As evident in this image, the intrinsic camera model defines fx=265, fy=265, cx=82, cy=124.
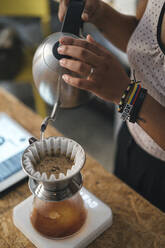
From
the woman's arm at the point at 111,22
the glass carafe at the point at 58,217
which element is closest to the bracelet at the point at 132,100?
the glass carafe at the point at 58,217

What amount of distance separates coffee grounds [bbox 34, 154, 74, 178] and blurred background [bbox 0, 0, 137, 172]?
914mm

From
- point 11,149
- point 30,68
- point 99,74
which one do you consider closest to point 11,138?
point 11,149

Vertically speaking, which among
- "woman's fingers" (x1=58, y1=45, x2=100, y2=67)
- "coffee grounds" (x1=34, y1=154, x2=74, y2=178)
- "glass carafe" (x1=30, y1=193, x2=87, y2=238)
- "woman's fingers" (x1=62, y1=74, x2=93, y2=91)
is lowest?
"glass carafe" (x1=30, y1=193, x2=87, y2=238)

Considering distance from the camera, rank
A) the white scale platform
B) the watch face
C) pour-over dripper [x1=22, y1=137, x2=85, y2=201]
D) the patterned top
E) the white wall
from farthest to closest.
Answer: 1. the white wall
2. the watch face
3. the patterned top
4. the white scale platform
5. pour-over dripper [x1=22, y1=137, x2=85, y2=201]

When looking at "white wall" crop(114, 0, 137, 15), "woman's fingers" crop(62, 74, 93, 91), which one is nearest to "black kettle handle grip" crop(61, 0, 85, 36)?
"woman's fingers" crop(62, 74, 93, 91)

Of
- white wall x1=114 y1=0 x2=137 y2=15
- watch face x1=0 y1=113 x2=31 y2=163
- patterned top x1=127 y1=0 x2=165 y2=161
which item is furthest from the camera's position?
white wall x1=114 y1=0 x2=137 y2=15

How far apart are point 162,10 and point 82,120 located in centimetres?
166

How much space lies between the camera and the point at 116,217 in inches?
28.3

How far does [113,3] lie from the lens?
191 centimetres

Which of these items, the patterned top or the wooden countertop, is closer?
the wooden countertop

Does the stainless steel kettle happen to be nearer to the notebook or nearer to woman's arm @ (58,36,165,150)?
woman's arm @ (58,36,165,150)

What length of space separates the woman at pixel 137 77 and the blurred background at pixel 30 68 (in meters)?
0.56

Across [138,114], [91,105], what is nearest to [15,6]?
[91,105]

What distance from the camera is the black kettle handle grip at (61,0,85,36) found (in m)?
0.63
